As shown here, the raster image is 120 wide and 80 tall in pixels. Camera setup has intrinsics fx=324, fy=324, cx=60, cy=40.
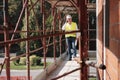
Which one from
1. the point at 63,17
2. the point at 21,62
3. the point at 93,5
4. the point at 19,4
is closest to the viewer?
the point at 93,5

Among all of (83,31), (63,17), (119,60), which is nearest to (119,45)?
(119,60)

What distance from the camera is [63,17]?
16.3 metres

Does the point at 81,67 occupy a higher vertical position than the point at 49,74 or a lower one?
higher

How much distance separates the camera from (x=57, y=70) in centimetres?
778

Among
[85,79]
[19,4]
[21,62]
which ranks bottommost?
[21,62]

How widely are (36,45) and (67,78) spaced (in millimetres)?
13976

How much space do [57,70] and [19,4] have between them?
49.3 ft

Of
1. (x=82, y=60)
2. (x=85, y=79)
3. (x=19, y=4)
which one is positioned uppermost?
(x=19, y=4)

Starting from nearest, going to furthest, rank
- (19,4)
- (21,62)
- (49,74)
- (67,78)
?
(67,78), (49,74), (21,62), (19,4)

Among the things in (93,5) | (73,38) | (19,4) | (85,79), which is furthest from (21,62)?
(85,79)

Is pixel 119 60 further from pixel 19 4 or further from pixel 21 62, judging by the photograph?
pixel 19 4

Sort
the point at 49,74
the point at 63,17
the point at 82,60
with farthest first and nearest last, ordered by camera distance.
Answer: the point at 63,17
the point at 49,74
the point at 82,60

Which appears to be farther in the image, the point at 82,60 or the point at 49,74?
the point at 49,74

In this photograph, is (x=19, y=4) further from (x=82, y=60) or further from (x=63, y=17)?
(x=82, y=60)
